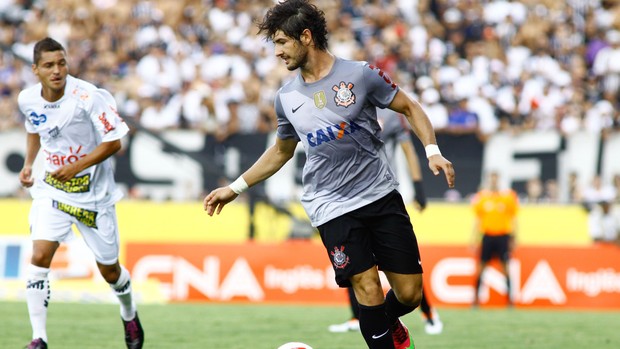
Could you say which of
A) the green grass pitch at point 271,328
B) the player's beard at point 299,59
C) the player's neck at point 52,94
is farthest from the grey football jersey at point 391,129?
the player's beard at point 299,59

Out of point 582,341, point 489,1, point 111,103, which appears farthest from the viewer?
point 489,1

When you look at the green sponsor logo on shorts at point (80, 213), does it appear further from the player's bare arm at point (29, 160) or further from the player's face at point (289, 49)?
the player's face at point (289, 49)

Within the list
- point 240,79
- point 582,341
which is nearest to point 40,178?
point 582,341

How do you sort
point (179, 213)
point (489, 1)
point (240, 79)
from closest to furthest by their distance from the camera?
point (179, 213), point (240, 79), point (489, 1)

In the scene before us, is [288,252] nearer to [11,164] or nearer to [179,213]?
[179,213]

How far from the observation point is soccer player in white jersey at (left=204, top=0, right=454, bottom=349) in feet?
24.3

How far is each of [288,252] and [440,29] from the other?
6920mm

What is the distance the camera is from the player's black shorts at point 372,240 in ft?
24.6

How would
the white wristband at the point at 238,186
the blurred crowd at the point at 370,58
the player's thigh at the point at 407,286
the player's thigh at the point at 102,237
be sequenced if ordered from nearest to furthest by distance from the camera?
the player's thigh at the point at 407,286 → the white wristband at the point at 238,186 → the player's thigh at the point at 102,237 → the blurred crowd at the point at 370,58

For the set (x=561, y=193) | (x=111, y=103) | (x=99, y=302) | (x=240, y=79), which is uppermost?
(x=111, y=103)

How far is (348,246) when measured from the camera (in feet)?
24.6

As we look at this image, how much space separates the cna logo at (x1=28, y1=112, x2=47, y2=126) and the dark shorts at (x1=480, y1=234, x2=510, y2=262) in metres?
10.7

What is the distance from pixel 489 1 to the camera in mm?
23641

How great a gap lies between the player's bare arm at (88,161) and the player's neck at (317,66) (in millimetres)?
2187
